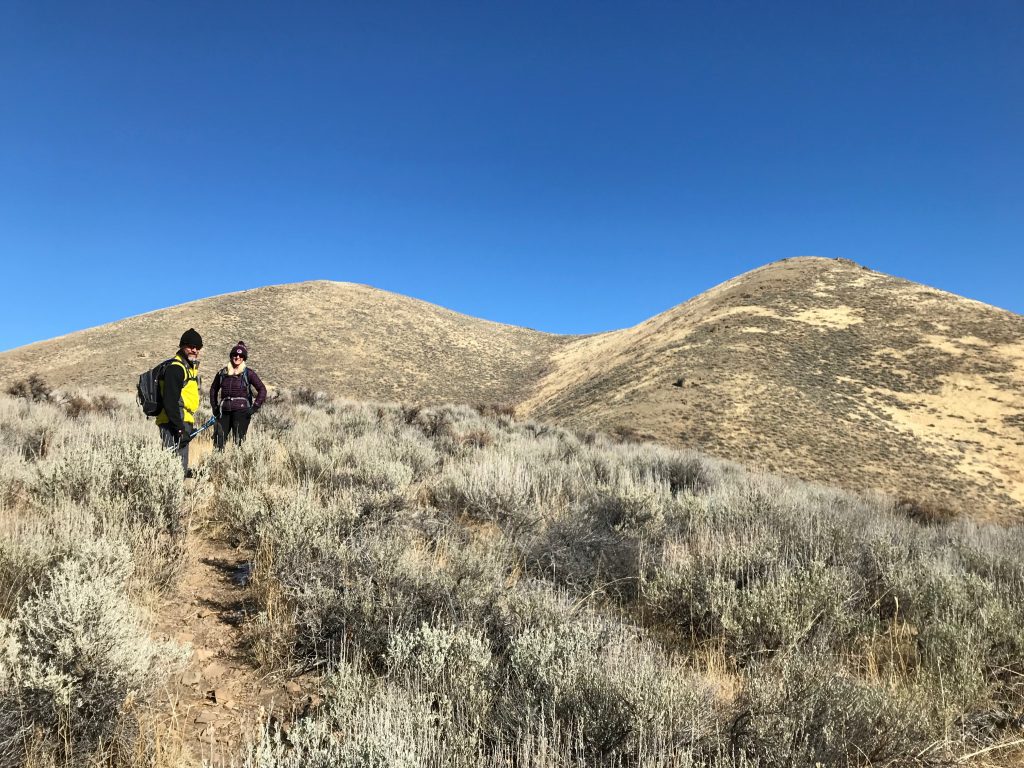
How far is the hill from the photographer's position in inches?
759

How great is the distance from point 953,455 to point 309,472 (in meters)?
24.2

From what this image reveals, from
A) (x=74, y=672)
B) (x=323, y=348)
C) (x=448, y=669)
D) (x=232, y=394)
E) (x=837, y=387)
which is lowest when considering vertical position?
(x=448, y=669)

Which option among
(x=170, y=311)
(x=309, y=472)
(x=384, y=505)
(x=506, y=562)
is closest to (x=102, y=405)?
(x=309, y=472)

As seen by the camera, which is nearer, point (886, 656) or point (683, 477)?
point (886, 656)

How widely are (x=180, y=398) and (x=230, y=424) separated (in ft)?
5.12

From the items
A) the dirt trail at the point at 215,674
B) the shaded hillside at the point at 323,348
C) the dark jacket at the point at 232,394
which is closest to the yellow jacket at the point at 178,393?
the dark jacket at the point at 232,394

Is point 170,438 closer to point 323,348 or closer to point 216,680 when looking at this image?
point 216,680

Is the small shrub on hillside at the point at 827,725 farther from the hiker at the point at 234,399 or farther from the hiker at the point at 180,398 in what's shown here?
the hiker at the point at 234,399

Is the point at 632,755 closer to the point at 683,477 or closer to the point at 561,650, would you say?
the point at 561,650

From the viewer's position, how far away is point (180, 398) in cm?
573

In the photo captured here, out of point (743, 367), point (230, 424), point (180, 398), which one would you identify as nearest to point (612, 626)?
point (180, 398)

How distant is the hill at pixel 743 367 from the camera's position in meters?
19.3

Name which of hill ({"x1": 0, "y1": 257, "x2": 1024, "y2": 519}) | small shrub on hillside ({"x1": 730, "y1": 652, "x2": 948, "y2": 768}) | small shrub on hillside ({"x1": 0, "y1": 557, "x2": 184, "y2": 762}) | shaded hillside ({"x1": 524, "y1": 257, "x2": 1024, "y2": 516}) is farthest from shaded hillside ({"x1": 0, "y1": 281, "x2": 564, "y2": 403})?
small shrub on hillside ({"x1": 730, "y1": 652, "x2": 948, "y2": 768})

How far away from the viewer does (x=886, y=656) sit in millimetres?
3082
